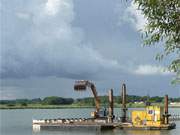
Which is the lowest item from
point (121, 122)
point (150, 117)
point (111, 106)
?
point (121, 122)

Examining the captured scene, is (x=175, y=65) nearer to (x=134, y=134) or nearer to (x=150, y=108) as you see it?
(x=134, y=134)

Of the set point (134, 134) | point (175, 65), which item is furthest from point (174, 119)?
point (175, 65)

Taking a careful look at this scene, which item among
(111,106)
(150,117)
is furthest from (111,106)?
(150,117)

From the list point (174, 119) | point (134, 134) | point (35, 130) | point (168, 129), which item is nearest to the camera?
point (134, 134)

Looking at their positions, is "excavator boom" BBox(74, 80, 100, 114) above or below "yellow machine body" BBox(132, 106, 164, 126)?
above

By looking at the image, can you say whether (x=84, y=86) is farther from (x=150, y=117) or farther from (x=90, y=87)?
(x=150, y=117)

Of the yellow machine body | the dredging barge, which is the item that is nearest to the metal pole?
the dredging barge

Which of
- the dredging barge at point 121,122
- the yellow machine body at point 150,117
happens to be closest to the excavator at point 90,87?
the dredging barge at point 121,122

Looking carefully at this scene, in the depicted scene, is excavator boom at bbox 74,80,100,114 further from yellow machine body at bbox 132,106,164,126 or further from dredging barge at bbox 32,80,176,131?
yellow machine body at bbox 132,106,164,126

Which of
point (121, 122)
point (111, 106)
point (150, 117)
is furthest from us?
point (121, 122)

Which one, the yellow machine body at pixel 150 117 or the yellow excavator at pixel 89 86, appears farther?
the yellow excavator at pixel 89 86

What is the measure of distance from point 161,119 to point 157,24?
53.7 meters

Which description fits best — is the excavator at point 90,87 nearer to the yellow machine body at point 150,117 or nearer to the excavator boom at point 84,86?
the excavator boom at point 84,86

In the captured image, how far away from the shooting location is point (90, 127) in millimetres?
66125
